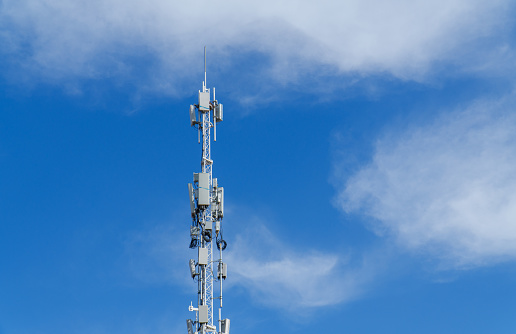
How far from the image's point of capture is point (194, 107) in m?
106

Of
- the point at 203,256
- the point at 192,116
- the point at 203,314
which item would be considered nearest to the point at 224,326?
the point at 203,314

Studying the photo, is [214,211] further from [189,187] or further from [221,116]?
[221,116]

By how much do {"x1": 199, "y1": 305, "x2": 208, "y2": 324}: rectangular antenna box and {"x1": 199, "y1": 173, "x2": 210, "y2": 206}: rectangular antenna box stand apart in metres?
12.1

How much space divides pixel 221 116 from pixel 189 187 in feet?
32.8

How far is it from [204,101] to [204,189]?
11.4m

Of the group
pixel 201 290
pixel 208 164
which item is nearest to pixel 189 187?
pixel 208 164

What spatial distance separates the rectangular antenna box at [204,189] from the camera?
102 m

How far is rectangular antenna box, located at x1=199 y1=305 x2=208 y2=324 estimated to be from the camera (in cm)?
9600

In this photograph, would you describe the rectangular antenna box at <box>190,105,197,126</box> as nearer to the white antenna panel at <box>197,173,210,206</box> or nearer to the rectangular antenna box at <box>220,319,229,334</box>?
the white antenna panel at <box>197,173,210,206</box>

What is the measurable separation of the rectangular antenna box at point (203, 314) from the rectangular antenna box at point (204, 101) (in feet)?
79.4

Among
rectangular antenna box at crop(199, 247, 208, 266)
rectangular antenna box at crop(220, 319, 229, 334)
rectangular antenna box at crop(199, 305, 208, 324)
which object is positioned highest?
rectangular antenna box at crop(199, 247, 208, 266)

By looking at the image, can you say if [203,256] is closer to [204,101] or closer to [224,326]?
[224,326]

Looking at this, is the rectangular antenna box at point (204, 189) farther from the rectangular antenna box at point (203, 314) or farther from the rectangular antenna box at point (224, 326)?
the rectangular antenna box at point (224, 326)

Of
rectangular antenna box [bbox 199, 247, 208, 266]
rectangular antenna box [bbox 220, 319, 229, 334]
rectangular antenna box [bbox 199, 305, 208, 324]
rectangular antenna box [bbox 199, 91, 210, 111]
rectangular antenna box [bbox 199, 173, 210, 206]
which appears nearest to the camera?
rectangular antenna box [bbox 199, 305, 208, 324]
